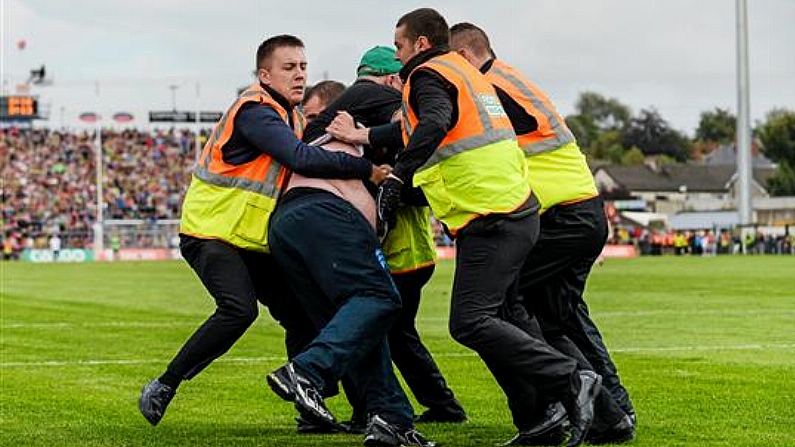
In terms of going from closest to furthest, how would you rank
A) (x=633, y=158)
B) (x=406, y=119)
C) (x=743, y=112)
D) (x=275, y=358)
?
(x=406, y=119), (x=275, y=358), (x=743, y=112), (x=633, y=158)

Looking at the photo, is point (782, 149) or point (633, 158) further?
point (633, 158)

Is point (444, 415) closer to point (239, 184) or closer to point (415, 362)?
point (415, 362)

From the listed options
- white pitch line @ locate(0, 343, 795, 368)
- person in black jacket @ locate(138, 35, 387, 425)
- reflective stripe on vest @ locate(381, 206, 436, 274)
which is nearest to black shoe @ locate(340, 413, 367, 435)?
reflective stripe on vest @ locate(381, 206, 436, 274)

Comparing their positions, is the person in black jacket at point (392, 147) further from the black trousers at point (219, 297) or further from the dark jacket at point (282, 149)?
the black trousers at point (219, 297)

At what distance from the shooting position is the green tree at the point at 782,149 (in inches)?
5000

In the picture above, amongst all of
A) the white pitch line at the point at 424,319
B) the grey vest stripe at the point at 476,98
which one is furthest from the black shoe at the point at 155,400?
the white pitch line at the point at 424,319

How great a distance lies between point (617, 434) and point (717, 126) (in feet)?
614

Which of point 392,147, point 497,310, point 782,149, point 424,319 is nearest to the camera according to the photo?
point 497,310

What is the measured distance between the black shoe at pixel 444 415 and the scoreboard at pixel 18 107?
78118 mm

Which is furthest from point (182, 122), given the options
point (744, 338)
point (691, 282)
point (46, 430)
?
point (46, 430)

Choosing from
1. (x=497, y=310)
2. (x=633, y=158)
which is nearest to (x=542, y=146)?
(x=497, y=310)

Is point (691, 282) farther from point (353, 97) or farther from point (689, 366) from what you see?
point (353, 97)

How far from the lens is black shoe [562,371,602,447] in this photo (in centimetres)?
783

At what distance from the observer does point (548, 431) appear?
8359mm
